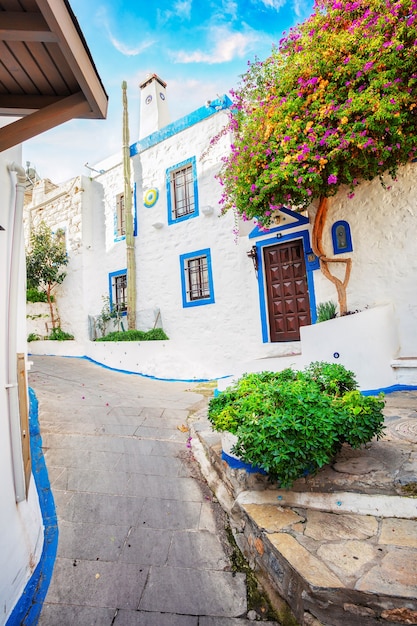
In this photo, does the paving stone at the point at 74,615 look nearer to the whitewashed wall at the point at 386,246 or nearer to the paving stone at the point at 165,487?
the paving stone at the point at 165,487

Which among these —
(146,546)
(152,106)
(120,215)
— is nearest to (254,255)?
(120,215)

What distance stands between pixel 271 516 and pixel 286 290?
5.61 metres

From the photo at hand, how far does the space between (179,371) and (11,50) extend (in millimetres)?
7523

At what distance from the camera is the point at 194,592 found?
87.4 inches

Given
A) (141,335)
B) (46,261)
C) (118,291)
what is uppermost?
(46,261)

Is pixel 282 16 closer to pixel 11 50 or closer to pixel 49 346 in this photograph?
pixel 11 50

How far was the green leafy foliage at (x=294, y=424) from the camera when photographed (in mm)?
2318

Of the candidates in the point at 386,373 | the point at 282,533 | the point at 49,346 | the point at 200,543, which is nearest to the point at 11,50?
the point at 282,533

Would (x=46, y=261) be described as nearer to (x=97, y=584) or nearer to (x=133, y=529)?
(x=133, y=529)

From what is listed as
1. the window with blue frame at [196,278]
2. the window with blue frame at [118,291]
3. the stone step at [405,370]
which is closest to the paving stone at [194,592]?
the stone step at [405,370]

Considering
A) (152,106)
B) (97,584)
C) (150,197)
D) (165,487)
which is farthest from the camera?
(152,106)

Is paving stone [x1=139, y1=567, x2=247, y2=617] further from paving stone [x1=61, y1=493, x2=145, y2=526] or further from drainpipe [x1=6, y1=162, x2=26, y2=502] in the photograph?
drainpipe [x1=6, y1=162, x2=26, y2=502]

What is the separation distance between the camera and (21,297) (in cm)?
290

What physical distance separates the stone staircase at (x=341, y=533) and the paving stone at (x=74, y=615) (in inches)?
39.5
